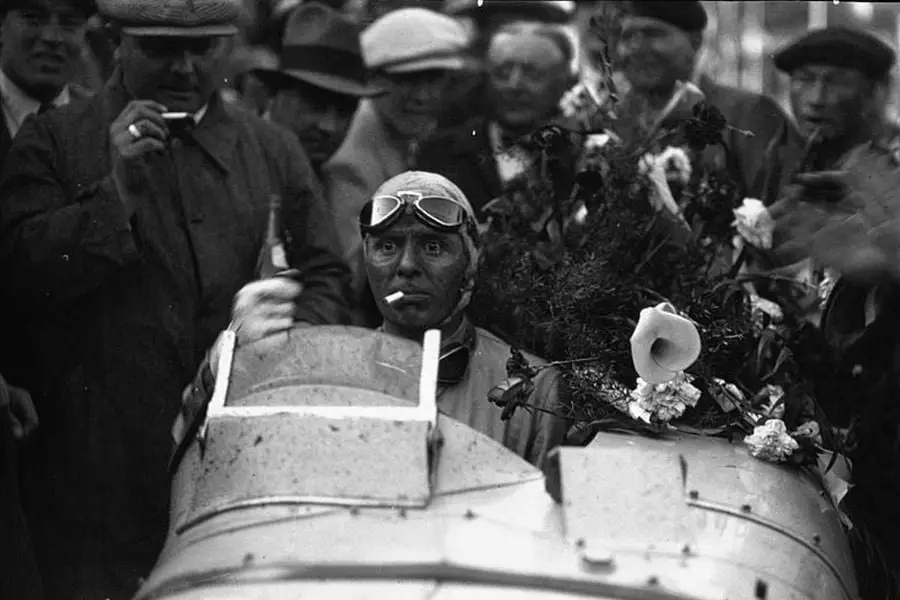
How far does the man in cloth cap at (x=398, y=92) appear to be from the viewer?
958cm

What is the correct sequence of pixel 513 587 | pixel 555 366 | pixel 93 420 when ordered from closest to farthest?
pixel 513 587 < pixel 555 366 < pixel 93 420

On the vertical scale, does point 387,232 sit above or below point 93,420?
above

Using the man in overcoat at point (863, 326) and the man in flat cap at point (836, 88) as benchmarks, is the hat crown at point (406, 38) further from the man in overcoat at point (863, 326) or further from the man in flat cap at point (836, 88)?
the man in overcoat at point (863, 326)

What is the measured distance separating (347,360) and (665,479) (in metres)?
1.08

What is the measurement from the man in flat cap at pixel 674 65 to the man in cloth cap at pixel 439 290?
239 cm

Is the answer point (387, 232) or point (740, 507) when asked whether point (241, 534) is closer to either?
point (740, 507)

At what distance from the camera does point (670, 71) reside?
9.66 meters

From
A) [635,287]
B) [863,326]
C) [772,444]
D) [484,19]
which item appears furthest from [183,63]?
[484,19]

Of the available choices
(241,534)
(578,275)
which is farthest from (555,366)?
(241,534)

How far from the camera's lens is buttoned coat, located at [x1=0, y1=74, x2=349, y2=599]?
782cm

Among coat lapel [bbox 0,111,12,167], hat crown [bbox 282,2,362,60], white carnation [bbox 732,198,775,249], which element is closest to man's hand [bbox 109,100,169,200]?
→ coat lapel [bbox 0,111,12,167]

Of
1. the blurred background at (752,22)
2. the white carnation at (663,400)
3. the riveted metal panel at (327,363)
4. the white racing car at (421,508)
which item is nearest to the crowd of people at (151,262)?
the white carnation at (663,400)

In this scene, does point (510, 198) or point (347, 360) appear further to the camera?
point (510, 198)

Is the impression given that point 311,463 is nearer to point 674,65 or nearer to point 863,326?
point 863,326
